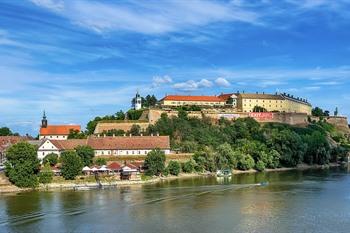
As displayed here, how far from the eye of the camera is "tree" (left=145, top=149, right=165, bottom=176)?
163 ft

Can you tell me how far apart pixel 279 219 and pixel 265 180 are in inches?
795

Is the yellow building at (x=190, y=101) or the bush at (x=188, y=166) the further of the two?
the yellow building at (x=190, y=101)

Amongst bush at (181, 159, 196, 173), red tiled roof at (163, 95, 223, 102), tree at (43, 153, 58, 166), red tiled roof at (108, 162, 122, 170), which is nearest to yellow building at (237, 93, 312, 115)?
red tiled roof at (163, 95, 223, 102)

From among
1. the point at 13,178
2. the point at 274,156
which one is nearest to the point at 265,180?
the point at 274,156

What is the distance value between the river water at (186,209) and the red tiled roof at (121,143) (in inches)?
470

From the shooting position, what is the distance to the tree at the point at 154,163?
4978 cm

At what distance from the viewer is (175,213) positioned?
3103 cm

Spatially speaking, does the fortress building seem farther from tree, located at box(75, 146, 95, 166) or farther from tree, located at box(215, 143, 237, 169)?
tree, located at box(75, 146, 95, 166)

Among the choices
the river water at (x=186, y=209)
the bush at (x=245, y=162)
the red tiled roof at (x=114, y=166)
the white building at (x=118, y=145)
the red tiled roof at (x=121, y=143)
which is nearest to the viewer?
the river water at (x=186, y=209)

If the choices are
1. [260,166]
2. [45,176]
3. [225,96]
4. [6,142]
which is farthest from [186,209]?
[225,96]

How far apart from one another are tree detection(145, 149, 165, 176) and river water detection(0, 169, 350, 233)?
15.7ft

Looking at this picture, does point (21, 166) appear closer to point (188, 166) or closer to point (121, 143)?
point (121, 143)

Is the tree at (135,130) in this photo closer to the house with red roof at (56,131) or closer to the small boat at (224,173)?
the house with red roof at (56,131)

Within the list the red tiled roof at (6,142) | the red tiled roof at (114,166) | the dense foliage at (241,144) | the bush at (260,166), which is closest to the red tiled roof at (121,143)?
the dense foliage at (241,144)
